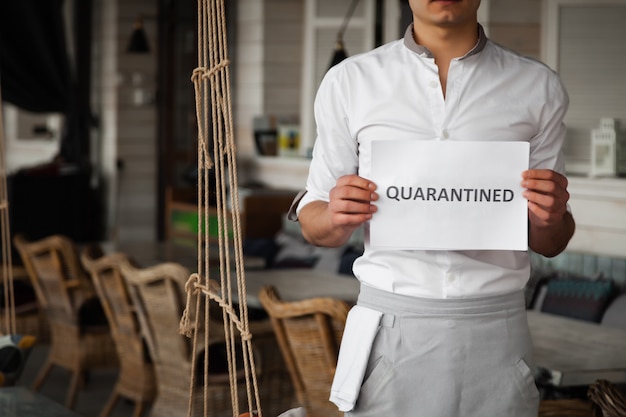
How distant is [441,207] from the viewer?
1892 mm

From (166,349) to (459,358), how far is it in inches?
96.1

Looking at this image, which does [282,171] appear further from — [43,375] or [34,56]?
[34,56]

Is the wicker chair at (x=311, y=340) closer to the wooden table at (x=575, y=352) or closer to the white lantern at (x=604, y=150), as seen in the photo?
the wooden table at (x=575, y=352)

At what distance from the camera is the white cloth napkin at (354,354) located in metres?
1.94

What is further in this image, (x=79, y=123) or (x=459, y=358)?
(x=79, y=123)

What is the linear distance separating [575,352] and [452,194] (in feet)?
5.24

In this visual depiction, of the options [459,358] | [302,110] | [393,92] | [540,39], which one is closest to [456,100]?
[393,92]

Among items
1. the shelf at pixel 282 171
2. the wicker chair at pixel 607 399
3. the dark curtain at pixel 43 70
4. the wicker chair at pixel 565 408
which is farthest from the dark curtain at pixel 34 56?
the wicker chair at pixel 607 399

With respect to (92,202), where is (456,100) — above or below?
above

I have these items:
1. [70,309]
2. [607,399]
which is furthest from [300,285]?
[607,399]

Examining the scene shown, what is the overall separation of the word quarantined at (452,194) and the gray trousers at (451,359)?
0.18m

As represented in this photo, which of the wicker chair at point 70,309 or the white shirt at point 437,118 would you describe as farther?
the wicker chair at point 70,309

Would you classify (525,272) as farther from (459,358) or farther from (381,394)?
(381,394)

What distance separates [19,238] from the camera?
18.4 feet
